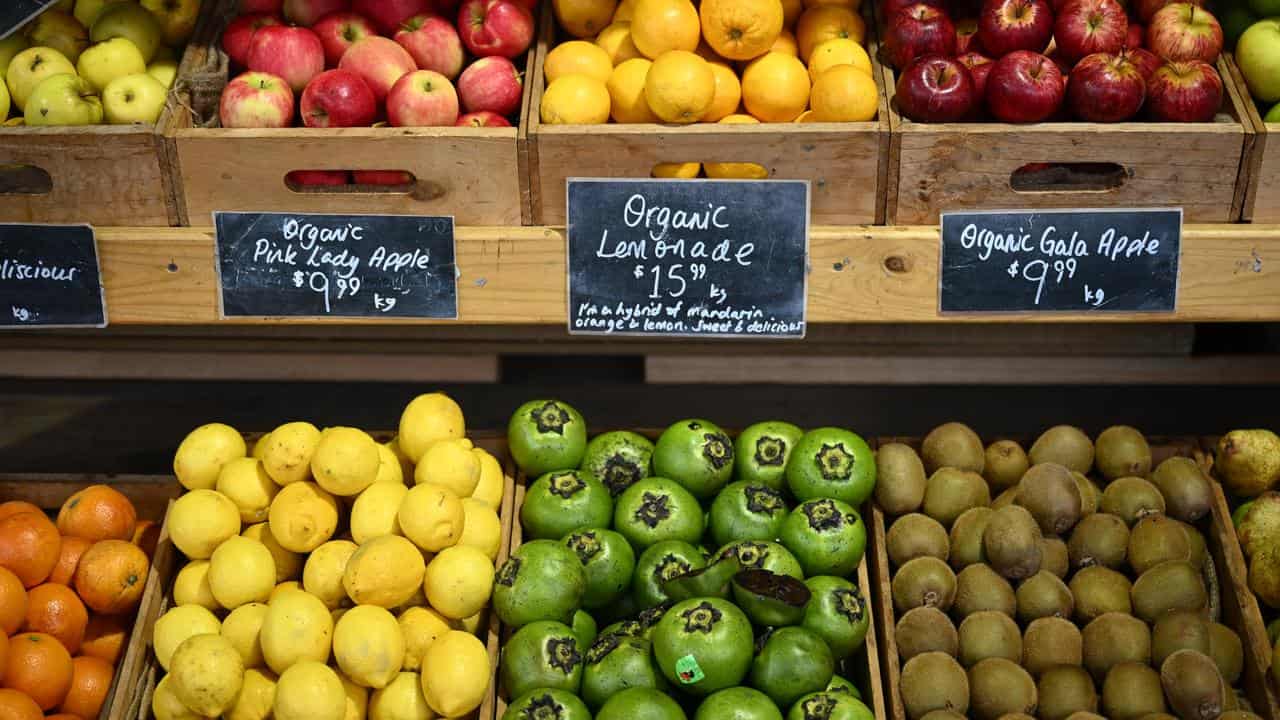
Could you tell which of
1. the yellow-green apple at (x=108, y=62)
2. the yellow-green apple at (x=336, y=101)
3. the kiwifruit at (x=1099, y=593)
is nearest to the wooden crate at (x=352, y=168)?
the yellow-green apple at (x=336, y=101)

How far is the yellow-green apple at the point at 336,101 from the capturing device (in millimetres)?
2240

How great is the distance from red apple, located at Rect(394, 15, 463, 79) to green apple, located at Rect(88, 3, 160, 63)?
52 cm

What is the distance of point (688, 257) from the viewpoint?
212 cm

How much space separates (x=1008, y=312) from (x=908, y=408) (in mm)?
1724

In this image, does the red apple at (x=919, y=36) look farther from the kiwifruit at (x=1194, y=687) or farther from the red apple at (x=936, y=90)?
the kiwifruit at (x=1194, y=687)

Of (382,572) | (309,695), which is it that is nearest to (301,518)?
(382,572)

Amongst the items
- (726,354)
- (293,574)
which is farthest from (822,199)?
(726,354)

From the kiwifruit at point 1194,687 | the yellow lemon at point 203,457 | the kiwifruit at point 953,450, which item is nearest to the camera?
the kiwifruit at point 1194,687

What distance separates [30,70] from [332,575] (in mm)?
1216

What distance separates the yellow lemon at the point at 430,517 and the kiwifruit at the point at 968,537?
97 cm

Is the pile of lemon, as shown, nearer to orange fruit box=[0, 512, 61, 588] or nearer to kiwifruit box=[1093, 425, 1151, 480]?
orange fruit box=[0, 512, 61, 588]

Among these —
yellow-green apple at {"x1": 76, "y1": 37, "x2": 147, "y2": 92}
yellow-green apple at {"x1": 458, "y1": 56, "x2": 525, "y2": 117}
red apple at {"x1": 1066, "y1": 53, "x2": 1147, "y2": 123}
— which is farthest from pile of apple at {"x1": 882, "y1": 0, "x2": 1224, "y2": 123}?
yellow-green apple at {"x1": 76, "y1": 37, "x2": 147, "y2": 92}

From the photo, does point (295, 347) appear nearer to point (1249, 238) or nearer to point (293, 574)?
point (293, 574)

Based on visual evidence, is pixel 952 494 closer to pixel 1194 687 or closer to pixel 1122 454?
pixel 1122 454
